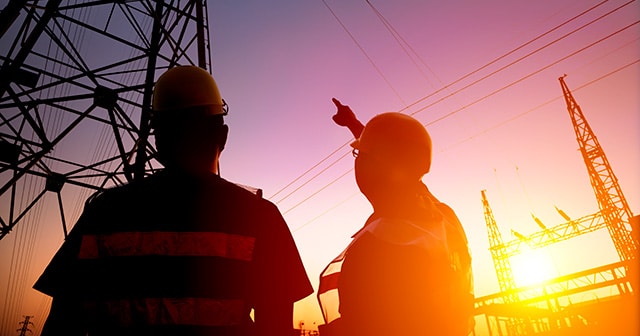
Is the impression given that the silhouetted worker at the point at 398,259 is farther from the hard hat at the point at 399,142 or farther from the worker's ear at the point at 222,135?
the worker's ear at the point at 222,135

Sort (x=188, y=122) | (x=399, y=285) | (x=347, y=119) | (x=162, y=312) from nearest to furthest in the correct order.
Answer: (x=162, y=312)
(x=399, y=285)
(x=188, y=122)
(x=347, y=119)

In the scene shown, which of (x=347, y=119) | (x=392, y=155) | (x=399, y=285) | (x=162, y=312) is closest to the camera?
(x=162, y=312)

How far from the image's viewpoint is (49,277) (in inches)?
48.4

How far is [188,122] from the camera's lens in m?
1.44

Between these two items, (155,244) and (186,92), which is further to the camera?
(186,92)

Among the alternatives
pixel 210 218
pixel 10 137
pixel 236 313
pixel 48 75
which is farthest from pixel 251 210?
pixel 10 137

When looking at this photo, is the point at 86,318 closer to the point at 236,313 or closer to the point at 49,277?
the point at 49,277

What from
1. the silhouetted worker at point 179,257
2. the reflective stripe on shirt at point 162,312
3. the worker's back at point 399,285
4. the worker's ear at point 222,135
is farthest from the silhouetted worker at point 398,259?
the worker's ear at point 222,135

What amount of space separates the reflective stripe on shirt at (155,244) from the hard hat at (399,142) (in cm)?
87

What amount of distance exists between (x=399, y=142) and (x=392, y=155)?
0.24 ft

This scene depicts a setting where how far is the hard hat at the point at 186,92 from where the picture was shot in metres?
1.47

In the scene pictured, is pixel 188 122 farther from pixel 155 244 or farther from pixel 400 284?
pixel 400 284

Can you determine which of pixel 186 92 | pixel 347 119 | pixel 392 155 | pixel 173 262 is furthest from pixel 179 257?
pixel 347 119

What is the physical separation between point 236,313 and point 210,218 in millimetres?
363
